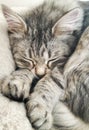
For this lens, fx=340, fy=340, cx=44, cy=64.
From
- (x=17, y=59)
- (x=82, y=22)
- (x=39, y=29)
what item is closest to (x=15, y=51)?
(x=17, y=59)

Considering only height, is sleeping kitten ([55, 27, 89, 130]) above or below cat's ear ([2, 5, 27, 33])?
below

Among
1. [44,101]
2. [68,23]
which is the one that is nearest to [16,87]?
[44,101]

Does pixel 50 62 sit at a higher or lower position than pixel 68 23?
lower

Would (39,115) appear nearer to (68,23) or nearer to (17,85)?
(17,85)

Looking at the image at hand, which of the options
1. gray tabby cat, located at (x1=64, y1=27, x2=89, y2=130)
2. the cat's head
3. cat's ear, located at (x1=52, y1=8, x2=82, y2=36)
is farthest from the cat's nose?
cat's ear, located at (x1=52, y1=8, x2=82, y2=36)

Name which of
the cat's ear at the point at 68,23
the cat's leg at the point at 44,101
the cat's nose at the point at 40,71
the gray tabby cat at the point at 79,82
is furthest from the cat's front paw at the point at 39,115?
the cat's ear at the point at 68,23

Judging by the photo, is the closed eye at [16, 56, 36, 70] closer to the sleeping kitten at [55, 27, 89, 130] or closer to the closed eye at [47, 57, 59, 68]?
the closed eye at [47, 57, 59, 68]
